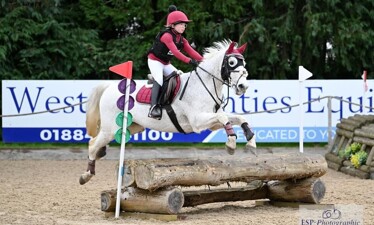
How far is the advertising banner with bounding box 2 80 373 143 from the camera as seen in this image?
56.1ft

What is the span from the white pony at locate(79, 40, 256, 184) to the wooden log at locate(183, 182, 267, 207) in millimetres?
745

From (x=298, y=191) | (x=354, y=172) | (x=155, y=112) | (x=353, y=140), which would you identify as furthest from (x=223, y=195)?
(x=353, y=140)

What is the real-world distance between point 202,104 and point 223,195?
Result: 1192 mm

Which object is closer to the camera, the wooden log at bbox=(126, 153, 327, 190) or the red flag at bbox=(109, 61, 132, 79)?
the wooden log at bbox=(126, 153, 327, 190)

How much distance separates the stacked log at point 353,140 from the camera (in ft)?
46.7

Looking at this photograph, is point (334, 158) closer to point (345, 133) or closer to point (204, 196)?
point (345, 133)

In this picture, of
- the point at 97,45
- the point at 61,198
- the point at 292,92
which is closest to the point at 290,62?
the point at 292,92

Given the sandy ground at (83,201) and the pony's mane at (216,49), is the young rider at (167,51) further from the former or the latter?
the sandy ground at (83,201)

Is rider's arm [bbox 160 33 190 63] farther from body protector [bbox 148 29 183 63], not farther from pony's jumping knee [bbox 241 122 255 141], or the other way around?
pony's jumping knee [bbox 241 122 255 141]

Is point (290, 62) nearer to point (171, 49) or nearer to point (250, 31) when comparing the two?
point (250, 31)

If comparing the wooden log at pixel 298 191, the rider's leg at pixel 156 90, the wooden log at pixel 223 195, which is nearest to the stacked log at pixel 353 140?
the wooden log at pixel 298 191

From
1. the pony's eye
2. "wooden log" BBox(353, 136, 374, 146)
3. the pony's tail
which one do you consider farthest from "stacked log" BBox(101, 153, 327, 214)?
"wooden log" BBox(353, 136, 374, 146)

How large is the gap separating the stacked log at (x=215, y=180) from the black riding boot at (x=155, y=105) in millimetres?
660

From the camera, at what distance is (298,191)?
422 inches
